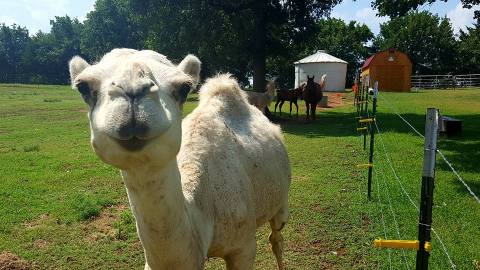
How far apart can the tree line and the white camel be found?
46.2 inches

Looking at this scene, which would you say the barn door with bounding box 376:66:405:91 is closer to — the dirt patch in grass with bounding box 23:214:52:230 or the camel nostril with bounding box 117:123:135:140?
the dirt patch in grass with bounding box 23:214:52:230

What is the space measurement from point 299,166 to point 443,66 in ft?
173

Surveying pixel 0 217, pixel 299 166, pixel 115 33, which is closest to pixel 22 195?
pixel 0 217

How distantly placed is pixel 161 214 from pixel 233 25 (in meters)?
18.6

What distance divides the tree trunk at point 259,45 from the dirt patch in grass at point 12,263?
16.2 meters

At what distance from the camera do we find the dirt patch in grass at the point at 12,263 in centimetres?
514

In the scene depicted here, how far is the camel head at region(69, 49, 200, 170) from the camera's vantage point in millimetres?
1712

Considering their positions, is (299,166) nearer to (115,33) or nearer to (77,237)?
(77,237)

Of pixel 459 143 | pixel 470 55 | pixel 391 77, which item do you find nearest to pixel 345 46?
pixel 470 55

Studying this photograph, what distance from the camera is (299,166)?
10148mm

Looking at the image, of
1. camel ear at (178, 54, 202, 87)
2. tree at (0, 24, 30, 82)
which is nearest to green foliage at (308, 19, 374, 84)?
tree at (0, 24, 30, 82)

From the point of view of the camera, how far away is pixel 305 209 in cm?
701

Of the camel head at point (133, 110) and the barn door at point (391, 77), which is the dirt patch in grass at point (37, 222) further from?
the barn door at point (391, 77)

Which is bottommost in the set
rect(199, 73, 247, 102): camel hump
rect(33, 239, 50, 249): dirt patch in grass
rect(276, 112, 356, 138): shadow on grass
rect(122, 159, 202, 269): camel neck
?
rect(33, 239, 50, 249): dirt patch in grass
